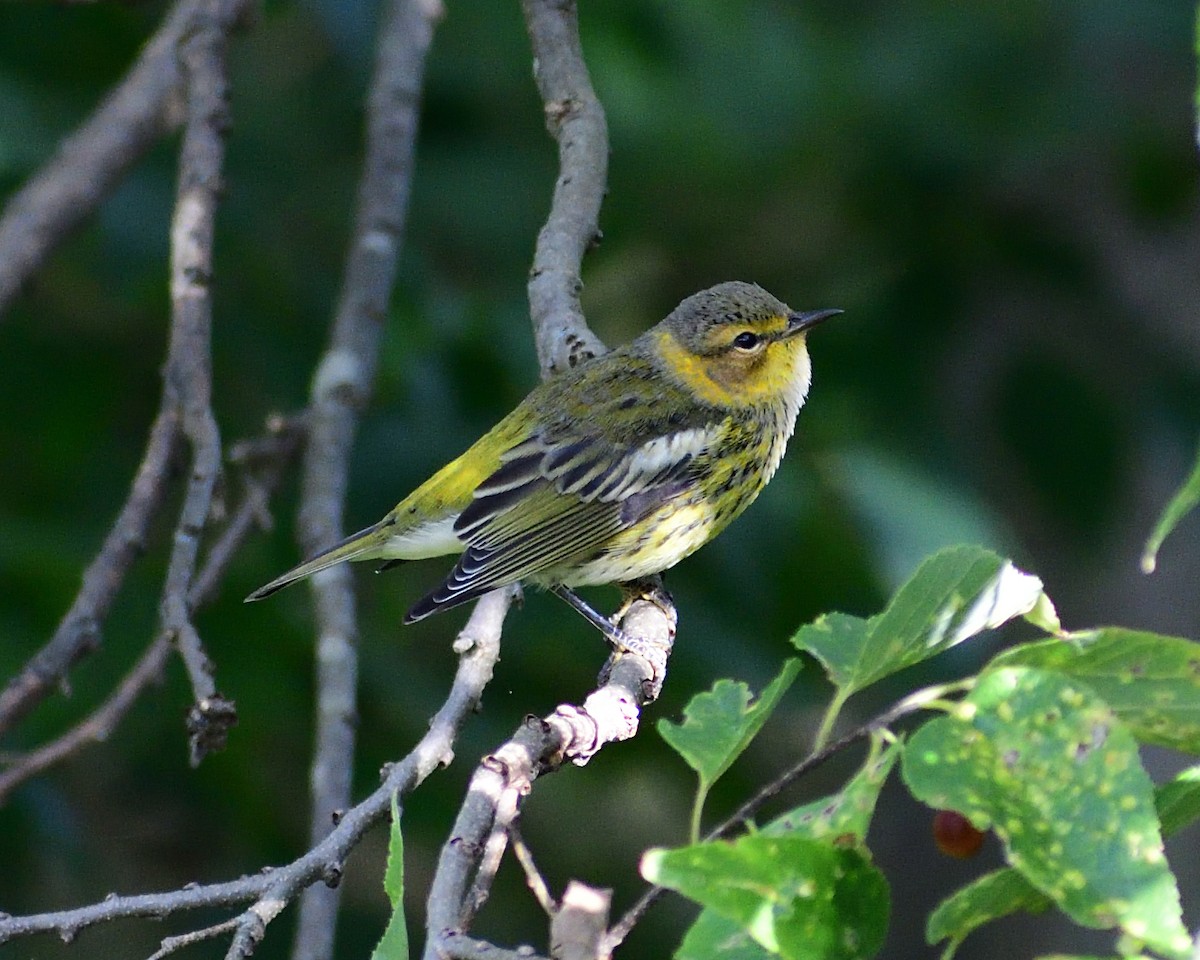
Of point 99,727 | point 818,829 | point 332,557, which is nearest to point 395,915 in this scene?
point 818,829

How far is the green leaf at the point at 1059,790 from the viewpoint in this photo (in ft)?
4.32

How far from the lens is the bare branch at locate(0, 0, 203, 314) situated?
13.7 feet

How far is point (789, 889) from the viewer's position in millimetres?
1376

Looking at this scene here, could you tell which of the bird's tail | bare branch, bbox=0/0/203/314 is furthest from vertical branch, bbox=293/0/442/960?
bare branch, bbox=0/0/203/314

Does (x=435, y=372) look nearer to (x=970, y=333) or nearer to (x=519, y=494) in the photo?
(x=519, y=494)

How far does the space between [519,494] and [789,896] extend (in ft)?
9.20

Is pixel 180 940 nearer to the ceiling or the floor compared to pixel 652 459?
nearer to the floor

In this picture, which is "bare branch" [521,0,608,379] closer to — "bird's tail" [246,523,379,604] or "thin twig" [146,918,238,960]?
"bird's tail" [246,523,379,604]

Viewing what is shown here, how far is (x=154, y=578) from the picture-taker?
4332 mm

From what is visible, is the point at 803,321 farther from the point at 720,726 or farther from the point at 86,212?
the point at 720,726

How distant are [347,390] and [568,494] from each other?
0.71 m

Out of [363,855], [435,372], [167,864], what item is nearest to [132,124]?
[435,372]

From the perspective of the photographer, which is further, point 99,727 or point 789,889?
point 99,727

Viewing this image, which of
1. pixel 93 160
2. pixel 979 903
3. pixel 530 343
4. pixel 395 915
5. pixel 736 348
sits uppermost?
pixel 93 160
